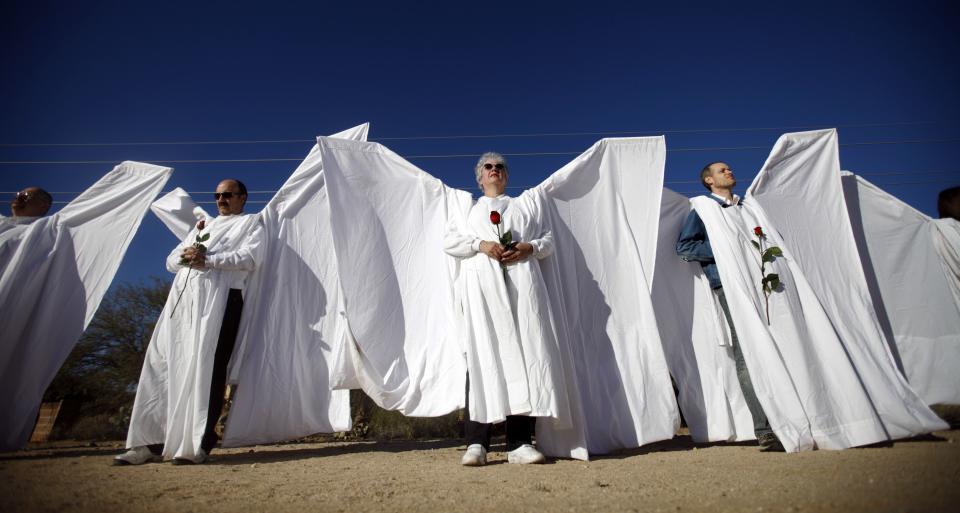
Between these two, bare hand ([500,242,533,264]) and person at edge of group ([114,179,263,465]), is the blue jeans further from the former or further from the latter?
person at edge of group ([114,179,263,465])

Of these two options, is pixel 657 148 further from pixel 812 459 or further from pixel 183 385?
pixel 183 385

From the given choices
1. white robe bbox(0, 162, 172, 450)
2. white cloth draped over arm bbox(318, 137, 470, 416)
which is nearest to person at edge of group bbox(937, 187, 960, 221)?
white cloth draped over arm bbox(318, 137, 470, 416)

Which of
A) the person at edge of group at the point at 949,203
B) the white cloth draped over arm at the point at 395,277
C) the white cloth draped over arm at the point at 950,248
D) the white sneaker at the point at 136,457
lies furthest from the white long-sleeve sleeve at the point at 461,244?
the person at edge of group at the point at 949,203

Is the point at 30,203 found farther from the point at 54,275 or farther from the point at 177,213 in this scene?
the point at 177,213

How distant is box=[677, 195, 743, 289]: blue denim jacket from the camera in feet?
13.6

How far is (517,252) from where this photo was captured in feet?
11.6

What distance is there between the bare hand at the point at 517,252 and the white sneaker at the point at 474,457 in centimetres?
131

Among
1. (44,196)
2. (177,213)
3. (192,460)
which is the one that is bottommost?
(192,460)

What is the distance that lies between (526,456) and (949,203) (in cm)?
496

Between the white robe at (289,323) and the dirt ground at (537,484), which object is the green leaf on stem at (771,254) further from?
the white robe at (289,323)

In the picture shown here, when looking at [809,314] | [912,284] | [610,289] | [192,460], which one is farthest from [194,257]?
[912,284]

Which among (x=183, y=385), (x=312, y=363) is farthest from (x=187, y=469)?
(x=312, y=363)

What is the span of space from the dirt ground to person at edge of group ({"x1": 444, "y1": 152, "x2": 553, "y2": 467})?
13cm

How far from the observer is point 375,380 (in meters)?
3.90
